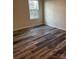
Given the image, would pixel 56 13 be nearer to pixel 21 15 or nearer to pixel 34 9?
pixel 34 9

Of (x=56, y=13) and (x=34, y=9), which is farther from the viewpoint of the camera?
(x=34, y=9)

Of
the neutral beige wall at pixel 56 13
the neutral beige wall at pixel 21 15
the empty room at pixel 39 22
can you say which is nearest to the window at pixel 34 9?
the empty room at pixel 39 22

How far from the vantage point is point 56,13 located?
6785 mm

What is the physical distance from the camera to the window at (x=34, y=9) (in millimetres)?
6973

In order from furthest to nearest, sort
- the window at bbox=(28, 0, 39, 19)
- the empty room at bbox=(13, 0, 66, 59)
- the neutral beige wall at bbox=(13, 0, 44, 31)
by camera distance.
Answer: the window at bbox=(28, 0, 39, 19) → the neutral beige wall at bbox=(13, 0, 44, 31) → the empty room at bbox=(13, 0, 66, 59)

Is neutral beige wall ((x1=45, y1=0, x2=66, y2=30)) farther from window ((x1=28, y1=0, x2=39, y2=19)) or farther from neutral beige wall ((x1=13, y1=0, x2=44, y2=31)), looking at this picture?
neutral beige wall ((x1=13, y1=0, x2=44, y2=31))

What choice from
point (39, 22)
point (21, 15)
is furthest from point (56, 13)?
point (21, 15)

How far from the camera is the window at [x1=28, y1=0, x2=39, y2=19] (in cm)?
697

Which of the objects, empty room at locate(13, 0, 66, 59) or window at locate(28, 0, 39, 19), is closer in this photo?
empty room at locate(13, 0, 66, 59)

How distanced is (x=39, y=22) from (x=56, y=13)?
1.31m

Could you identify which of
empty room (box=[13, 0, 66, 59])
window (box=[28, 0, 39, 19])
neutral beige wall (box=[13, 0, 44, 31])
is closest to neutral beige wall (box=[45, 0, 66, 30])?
empty room (box=[13, 0, 66, 59])
